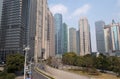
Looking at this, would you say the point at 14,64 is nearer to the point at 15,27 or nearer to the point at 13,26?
the point at 15,27

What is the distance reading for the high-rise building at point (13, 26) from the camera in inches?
6786

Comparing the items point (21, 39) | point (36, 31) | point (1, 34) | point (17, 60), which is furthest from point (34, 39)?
point (17, 60)

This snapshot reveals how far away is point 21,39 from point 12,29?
1478 centimetres

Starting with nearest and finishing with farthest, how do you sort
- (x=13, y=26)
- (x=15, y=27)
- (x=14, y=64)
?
(x=14, y=64) → (x=15, y=27) → (x=13, y=26)

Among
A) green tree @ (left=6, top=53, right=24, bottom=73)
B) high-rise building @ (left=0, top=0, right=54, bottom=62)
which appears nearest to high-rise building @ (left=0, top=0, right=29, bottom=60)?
high-rise building @ (left=0, top=0, right=54, bottom=62)

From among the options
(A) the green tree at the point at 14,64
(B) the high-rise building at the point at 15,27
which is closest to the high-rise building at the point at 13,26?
(B) the high-rise building at the point at 15,27

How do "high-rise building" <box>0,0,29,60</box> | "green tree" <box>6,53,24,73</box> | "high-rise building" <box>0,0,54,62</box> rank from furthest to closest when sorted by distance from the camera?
"high-rise building" <box>0,0,54,62</box> → "high-rise building" <box>0,0,29,60</box> → "green tree" <box>6,53,24,73</box>

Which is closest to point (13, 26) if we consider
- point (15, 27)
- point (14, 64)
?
point (15, 27)

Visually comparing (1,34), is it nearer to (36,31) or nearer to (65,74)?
(36,31)

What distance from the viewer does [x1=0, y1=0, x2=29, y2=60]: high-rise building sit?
566ft

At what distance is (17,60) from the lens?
67.9m

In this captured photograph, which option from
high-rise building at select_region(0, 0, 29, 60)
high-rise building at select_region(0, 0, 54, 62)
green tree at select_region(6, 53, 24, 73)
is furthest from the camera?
high-rise building at select_region(0, 0, 54, 62)

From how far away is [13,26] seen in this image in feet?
584

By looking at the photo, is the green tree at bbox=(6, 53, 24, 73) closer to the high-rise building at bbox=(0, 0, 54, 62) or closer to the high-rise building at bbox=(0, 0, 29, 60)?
the high-rise building at bbox=(0, 0, 29, 60)
